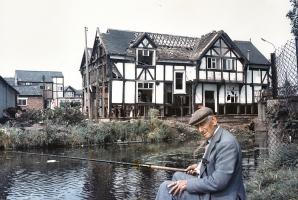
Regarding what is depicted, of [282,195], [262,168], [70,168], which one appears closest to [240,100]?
[70,168]

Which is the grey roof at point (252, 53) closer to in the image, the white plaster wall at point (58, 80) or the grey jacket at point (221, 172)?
the grey jacket at point (221, 172)

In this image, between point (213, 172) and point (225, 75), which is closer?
point (213, 172)

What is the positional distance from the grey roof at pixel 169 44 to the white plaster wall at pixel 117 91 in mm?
2665

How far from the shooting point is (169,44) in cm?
4200

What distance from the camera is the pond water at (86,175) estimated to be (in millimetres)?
11797

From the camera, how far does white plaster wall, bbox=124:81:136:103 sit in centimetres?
3824

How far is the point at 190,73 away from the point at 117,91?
7.69m

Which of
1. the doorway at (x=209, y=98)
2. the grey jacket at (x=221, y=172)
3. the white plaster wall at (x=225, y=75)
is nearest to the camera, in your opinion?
the grey jacket at (x=221, y=172)

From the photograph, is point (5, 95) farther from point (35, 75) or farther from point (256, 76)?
point (35, 75)

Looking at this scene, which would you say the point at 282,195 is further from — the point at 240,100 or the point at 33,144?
the point at 240,100

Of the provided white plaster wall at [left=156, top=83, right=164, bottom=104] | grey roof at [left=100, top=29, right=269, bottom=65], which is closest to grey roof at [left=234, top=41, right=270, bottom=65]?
grey roof at [left=100, top=29, right=269, bottom=65]

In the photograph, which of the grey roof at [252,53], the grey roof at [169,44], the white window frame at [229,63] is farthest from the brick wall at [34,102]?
the white window frame at [229,63]

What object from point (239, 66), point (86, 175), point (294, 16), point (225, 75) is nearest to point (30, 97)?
point (225, 75)

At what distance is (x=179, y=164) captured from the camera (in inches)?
704
